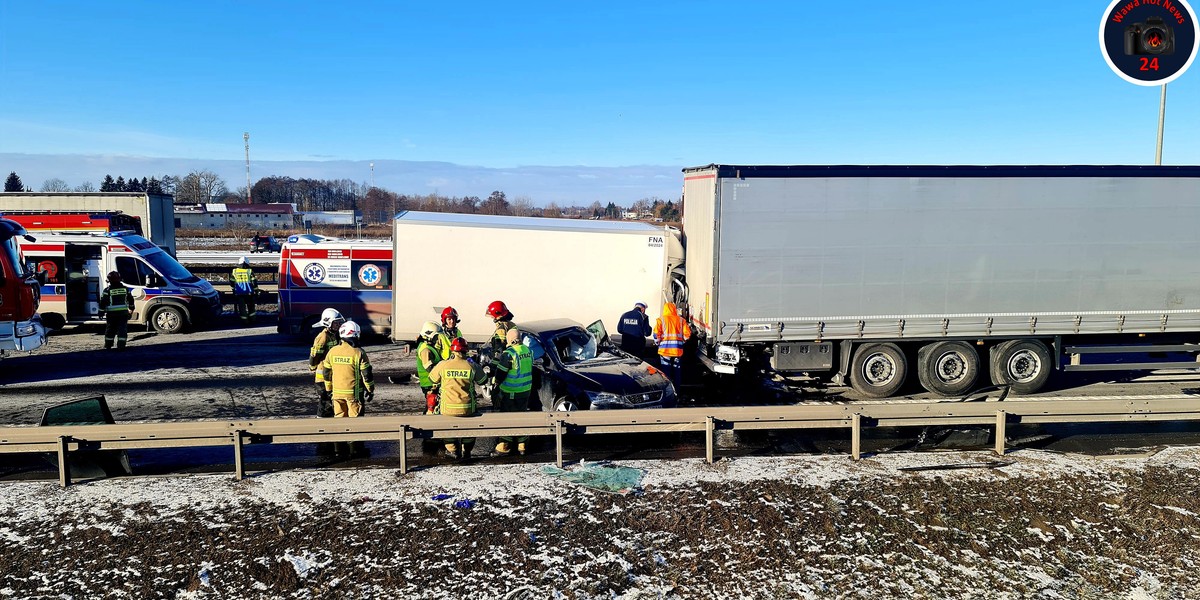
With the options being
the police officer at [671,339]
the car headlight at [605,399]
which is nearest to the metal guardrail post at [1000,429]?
the car headlight at [605,399]

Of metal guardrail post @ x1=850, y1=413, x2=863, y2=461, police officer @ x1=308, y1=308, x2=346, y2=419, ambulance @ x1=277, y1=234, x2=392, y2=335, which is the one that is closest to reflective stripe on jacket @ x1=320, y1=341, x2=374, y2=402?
police officer @ x1=308, y1=308, x2=346, y2=419

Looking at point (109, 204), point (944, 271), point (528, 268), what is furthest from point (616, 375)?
point (109, 204)

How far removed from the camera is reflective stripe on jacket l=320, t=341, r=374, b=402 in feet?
29.5

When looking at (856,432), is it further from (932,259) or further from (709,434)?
(932,259)

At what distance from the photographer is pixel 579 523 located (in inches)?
288

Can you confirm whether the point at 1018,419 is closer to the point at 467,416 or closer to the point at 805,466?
the point at 805,466

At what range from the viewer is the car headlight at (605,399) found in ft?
33.6

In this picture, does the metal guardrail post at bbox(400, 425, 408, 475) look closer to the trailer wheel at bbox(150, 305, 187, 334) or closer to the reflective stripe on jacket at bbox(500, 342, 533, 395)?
the reflective stripe on jacket at bbox(500, 342, 533, 395)

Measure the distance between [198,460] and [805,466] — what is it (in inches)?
276

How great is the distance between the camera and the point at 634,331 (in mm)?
13398

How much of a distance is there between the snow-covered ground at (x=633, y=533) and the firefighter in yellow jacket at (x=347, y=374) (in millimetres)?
890

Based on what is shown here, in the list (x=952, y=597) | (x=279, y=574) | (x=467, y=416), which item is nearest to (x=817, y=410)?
(x=952, y=597)

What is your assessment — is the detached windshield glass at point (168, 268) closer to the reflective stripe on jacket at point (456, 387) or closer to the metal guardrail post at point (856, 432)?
the reflective stripe on jacket at point (456, 387)

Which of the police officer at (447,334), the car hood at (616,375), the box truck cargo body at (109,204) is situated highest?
the box truck cargo body at (109,204)
